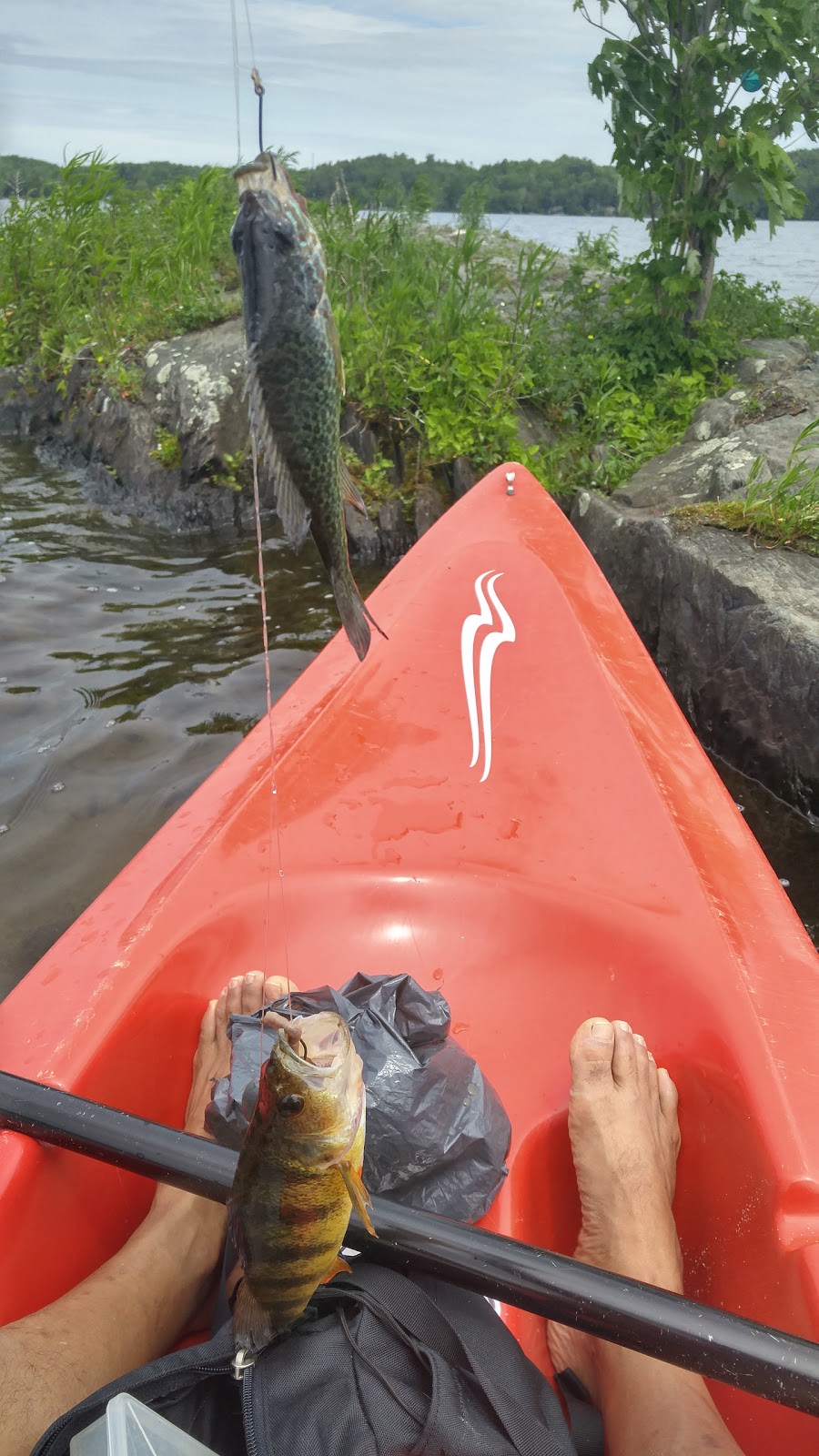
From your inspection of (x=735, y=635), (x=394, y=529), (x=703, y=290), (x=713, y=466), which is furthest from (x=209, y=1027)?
(x=703, y=290)

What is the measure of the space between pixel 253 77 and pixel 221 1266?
6.44 feet

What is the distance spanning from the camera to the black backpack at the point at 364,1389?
1.30 metres

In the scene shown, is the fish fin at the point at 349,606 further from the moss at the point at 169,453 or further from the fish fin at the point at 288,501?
the moss at the point at 169,453

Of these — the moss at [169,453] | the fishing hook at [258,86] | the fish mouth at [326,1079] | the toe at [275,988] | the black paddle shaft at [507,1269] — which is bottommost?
the toe at [275,988]

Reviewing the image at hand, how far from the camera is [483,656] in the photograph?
125 inches

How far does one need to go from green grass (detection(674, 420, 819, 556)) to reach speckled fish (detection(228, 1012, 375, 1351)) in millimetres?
3857

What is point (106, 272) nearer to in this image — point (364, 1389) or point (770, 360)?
point (770, 360)

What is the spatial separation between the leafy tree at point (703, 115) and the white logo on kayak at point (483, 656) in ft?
13.1

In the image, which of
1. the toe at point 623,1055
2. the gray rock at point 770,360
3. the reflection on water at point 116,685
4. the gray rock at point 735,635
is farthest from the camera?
the gray rock at point 770,360

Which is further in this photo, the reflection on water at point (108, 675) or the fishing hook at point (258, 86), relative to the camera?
the reflection on water at point (108, 675)

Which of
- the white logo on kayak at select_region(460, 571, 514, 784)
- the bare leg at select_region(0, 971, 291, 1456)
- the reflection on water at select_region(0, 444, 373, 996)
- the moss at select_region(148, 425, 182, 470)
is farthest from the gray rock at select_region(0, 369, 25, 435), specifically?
the bare leg at select_region(0, 971, 291, 1456)

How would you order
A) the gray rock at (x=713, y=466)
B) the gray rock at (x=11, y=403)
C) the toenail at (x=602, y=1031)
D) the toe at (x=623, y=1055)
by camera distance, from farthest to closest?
the gray rock at (x=11, y=403), the gray rock at (x=713, y=466), the toenail at (x=602, y=1031), the toe at (x=623, y=1055)

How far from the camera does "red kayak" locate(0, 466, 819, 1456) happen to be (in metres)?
1.74

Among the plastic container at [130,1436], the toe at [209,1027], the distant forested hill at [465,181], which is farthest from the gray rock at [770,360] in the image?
the plastic container at [130,1436]
